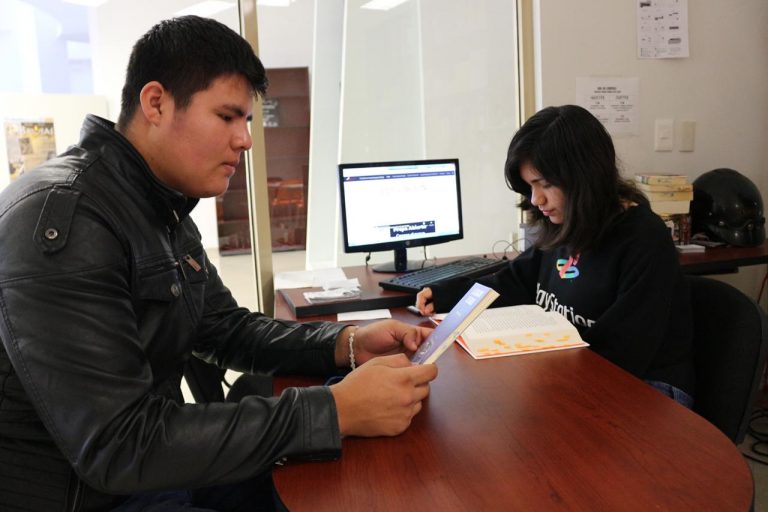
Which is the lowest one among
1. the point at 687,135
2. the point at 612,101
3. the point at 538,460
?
the point at 538,460

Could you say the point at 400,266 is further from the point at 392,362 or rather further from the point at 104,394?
the point at 104,394

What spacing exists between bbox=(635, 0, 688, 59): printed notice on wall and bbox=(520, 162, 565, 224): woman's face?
5.43 feet

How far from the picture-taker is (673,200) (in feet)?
9.22

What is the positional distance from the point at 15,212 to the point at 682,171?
9.98ft

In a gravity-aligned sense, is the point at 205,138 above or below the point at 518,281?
above

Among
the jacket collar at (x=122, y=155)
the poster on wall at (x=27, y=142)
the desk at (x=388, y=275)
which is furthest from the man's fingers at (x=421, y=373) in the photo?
the poster on wall at (x=27, y=142)

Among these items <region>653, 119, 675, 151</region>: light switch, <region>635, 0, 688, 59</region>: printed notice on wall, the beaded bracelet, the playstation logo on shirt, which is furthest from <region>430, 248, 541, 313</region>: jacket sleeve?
<region>635, 0, 688, 59</region>: printed notice on wall

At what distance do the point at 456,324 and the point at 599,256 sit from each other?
0.64 meters

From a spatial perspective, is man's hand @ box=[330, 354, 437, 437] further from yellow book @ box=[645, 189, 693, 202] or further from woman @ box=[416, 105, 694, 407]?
yellow book @ box=[645, 189, 693, 202]

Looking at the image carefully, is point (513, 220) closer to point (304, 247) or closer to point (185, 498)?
point (304, 247)

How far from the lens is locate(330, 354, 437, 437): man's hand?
96 cm

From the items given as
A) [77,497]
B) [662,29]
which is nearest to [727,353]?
[77,497]

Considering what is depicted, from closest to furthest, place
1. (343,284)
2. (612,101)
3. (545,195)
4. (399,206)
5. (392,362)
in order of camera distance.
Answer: (392,362) → (545,195) → (343,284) → (399,206) → (612,101)

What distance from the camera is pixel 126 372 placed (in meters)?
0.86
